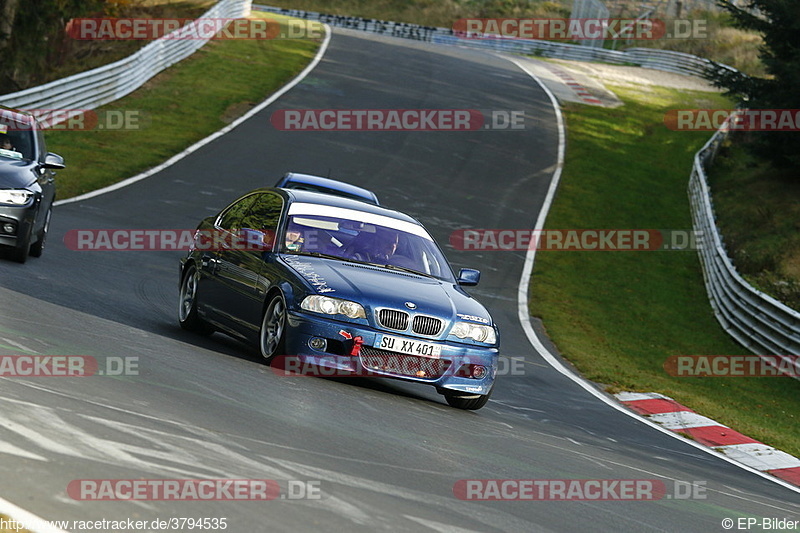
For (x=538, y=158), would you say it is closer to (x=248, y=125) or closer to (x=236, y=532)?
(x=248, y=125)

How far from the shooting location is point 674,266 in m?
25.2

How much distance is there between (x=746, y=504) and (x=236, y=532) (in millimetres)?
4464

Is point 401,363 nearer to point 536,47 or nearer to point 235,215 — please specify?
point 235,215

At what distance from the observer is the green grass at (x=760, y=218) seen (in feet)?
72.7

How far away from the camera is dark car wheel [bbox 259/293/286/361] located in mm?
9352

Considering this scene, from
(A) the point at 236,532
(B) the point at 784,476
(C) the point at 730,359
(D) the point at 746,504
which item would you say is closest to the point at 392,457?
(A) the point at 236,532
